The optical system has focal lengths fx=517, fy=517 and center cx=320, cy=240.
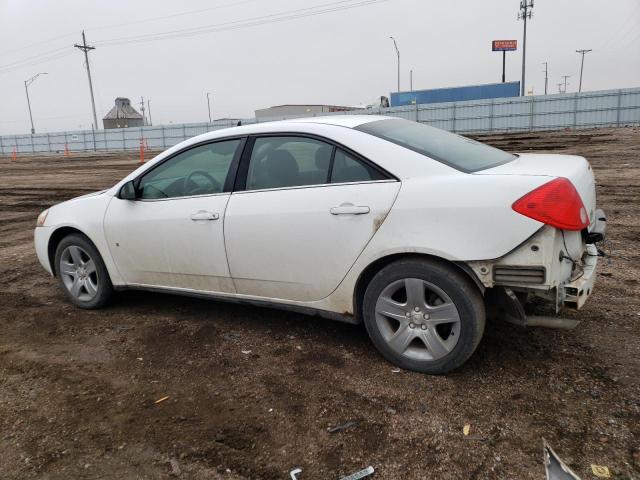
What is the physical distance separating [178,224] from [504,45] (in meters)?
64.5

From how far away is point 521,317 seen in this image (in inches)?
119

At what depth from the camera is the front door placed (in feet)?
12.5

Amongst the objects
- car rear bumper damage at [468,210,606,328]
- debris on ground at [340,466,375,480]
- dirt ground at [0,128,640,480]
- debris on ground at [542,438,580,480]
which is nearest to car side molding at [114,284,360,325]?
dirt ground at [0,128,640,480]

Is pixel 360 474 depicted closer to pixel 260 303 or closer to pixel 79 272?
pixel 260 303

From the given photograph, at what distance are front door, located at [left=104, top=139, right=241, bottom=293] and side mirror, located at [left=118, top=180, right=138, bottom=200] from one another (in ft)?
0.13

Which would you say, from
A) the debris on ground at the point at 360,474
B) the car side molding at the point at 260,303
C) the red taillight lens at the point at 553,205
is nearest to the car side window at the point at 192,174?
the car side molding at the point at 260,303

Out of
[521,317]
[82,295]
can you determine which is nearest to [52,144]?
[82,295]

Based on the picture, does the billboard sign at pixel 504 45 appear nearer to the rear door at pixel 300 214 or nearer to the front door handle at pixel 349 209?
the rear door at pixel 300 214

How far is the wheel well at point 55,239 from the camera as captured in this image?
4656 mm

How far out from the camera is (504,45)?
197 feet

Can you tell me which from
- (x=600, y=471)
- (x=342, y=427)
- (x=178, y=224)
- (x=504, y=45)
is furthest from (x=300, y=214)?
(x=504, y=45)

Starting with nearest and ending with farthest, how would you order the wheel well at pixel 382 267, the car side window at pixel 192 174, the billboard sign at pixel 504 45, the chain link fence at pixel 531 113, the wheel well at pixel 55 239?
the wheel well at pixel 382 267
the car side window at pixel 192 174
the wheel well at pixel 55 239
the chain link fence at pixel 531 113
the billboard sign at pixel 504 45

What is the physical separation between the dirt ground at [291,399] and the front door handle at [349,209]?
3.27 feet

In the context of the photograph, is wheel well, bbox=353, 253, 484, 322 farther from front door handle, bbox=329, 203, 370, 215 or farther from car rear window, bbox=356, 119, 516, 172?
car rear window, bbox=356, 119, 516, 172
